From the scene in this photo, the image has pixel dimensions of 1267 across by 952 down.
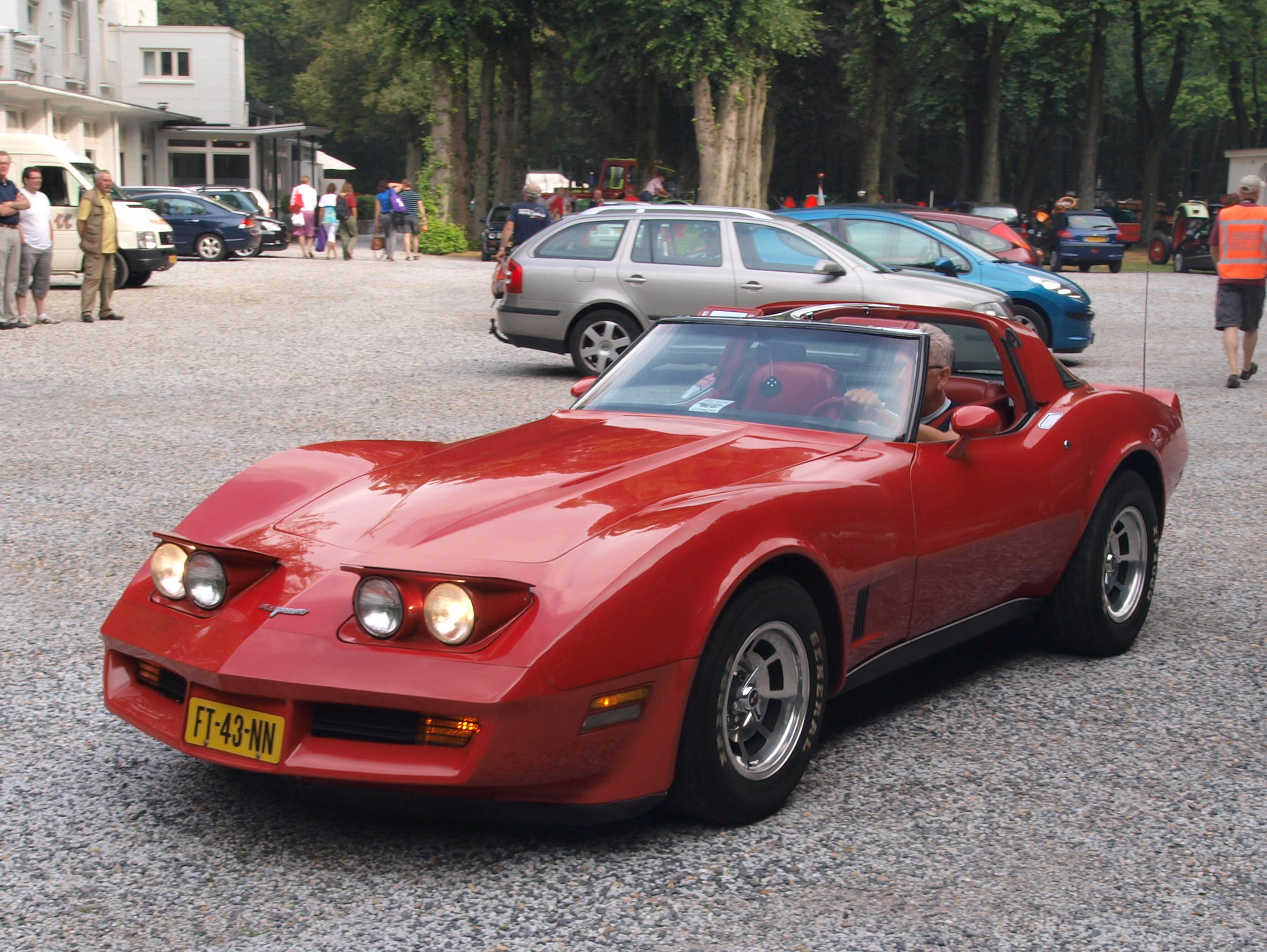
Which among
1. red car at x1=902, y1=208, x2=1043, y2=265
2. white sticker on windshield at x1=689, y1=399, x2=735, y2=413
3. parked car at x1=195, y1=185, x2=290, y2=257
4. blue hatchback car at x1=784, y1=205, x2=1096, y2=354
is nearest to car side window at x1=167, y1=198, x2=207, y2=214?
parked car at x1=195, y1=185, x2=290, y2=257

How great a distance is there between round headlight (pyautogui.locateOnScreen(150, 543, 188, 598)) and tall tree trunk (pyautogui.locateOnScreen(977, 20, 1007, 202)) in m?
43.1

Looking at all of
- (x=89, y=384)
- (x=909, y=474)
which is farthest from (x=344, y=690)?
(x=89, y=384)

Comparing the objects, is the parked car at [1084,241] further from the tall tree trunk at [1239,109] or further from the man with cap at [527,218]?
the tall tree trunk at [1239,109]

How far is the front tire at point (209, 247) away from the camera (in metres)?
31.9

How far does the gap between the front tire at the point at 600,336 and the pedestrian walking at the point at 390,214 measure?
21096 millimetres

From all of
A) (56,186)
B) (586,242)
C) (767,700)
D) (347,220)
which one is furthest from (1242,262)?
(347,220)

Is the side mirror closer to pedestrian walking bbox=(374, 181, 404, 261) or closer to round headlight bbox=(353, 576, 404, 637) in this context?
round headlight bbox=(353, 576, 404, 637)

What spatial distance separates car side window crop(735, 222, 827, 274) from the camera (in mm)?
13164

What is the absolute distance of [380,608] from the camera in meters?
3.30

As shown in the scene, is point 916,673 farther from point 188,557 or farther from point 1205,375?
point 1205,375

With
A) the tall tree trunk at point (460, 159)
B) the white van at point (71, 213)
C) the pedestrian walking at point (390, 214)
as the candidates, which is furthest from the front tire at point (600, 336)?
the tall tree trunk at point (460, 159)

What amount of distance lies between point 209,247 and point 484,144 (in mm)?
11336

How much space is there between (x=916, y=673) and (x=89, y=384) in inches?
387

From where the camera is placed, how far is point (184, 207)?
31953mm
